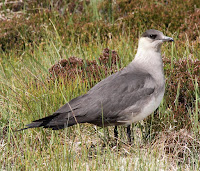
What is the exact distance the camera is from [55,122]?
4004mm

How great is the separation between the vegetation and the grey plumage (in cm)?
18

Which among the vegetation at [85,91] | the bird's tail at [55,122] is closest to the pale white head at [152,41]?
the vegetation at [85,91]

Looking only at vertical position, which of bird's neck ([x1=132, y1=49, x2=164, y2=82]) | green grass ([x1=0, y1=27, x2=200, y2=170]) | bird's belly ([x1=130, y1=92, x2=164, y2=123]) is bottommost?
green grass ([x1=0, y1=27, x2=200, y2=170])

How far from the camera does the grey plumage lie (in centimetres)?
407

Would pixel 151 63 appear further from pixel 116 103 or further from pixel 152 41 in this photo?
pixel 116 103

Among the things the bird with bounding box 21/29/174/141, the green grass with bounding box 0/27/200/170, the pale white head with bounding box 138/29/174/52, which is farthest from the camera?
the pale white head with bounding box 138/29/174/52

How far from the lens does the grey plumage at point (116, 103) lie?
4070mm

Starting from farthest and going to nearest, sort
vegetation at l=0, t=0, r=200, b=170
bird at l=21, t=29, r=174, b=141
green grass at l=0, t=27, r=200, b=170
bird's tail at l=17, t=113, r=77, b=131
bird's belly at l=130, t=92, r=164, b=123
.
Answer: bird's belly at l=130, t=92, r=164, b=123, bird at l=21, t=29, r=174, b=141, bird's tail at l=17, t=113, r=77, b=131, vegetation at l=0, t=0, r=200, b=170, green grass at l=0, t=27, r=200, b=170

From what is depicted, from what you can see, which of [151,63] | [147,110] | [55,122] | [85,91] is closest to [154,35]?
[151,63]

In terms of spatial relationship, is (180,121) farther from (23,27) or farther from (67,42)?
(23,27)

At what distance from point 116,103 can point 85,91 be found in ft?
2.79

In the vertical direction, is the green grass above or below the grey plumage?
below

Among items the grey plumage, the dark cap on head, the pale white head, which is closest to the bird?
the grey plumage

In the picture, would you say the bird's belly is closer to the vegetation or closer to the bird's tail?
the vegetation
